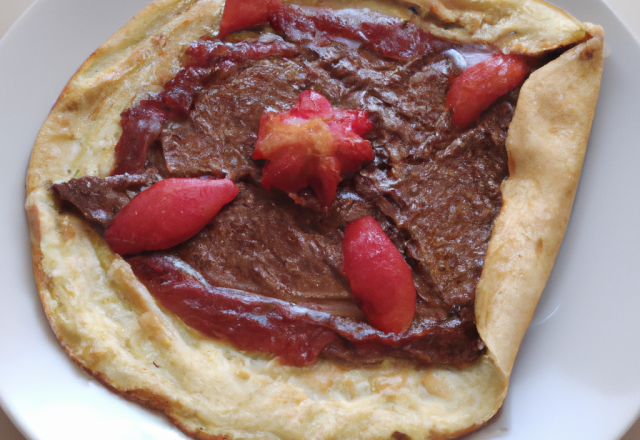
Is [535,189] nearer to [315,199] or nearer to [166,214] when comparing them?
[315,199]

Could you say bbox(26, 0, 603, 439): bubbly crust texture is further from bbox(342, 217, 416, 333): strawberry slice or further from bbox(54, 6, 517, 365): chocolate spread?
bbox(342, 217, 416, 333): strawberry slice

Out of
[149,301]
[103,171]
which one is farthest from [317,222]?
[103,171]

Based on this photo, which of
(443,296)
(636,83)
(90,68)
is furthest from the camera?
(90,68)

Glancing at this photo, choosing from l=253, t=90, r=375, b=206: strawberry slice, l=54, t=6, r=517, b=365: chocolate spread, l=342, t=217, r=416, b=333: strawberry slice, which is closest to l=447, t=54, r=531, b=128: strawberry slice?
l=54, t=6, r=517, b=365: chocolate spread

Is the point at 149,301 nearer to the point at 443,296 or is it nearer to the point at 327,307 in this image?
the point at 327,307

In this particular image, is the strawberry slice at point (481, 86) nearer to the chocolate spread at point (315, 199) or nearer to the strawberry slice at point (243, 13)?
the chocolate spread at point (315, 199)

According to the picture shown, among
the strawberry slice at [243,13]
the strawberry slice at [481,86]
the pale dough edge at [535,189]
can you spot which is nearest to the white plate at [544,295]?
the pale dough edge at [535,189]
